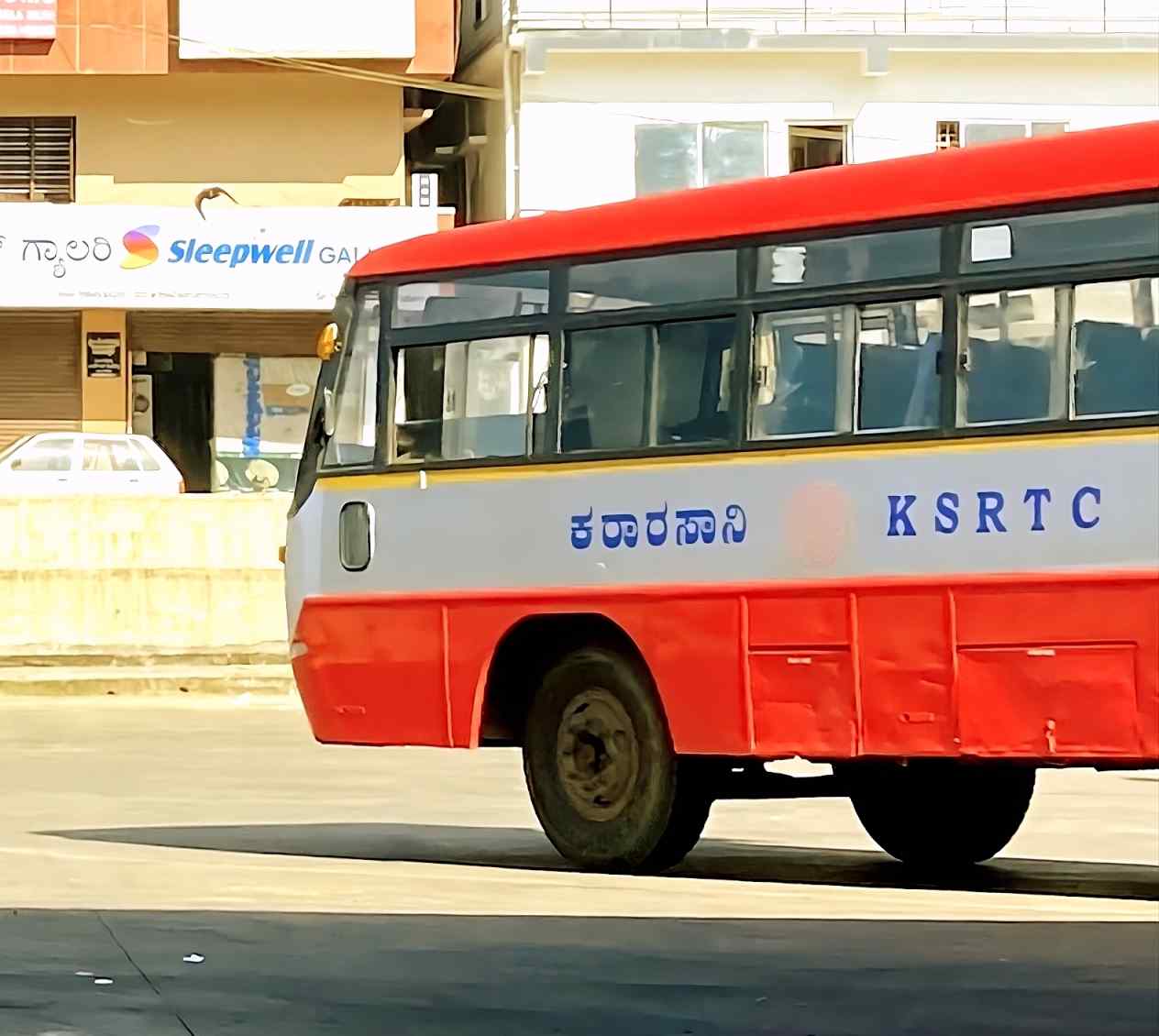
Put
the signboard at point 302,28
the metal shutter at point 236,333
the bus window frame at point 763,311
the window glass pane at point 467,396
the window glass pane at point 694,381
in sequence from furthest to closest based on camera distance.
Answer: the metal shutter at point 236,333
the signboard at point 302,28
the window glass pane at point 467,396
the window glass pane at point 694,381
the bus window frame at point 763,311

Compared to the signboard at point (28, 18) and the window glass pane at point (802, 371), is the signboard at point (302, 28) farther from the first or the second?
the window glass pane at point (802, 371)

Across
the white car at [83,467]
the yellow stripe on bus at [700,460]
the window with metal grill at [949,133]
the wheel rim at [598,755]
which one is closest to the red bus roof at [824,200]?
the yellow stripe on bus at [700,460]

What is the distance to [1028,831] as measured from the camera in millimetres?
15930

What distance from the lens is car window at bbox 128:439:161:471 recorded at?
38.0 metres

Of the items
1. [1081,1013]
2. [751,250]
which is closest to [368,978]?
[1081,1013]

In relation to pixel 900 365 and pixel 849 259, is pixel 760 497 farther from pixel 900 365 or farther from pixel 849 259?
pixel 849 259

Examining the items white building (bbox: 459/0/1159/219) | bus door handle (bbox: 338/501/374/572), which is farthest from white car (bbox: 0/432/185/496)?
bus door handle (bbox: 338/501/374/572)

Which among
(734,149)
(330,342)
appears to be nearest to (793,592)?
(330,342)

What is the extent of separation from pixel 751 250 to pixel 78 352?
99.4 ft

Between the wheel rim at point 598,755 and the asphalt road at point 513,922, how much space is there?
379 mm

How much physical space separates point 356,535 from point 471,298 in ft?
4.22

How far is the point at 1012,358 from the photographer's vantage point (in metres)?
12.2

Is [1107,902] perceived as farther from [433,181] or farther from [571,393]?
[433,181]

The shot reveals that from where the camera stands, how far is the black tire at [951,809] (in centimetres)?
1388
